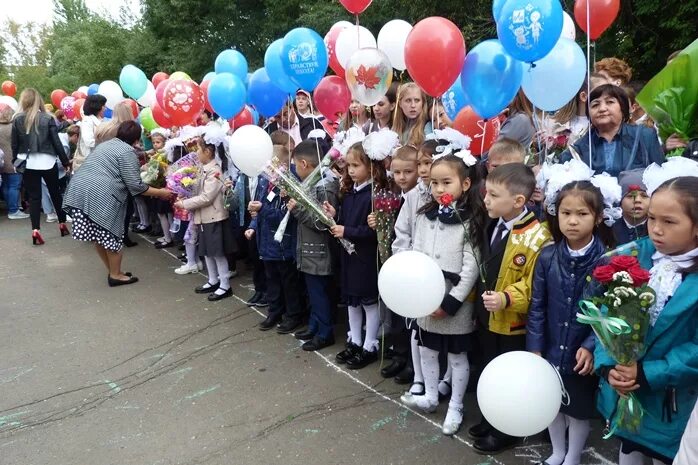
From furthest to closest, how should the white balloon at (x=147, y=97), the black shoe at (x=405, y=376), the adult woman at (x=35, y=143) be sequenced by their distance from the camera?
1. the white balloon at (x=147, y=97)
2. the adult woman at (x=35, y=143)
3. the black shoe at (x=405, y=376)

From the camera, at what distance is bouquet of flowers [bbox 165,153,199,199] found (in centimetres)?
554

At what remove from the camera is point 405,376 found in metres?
3.80

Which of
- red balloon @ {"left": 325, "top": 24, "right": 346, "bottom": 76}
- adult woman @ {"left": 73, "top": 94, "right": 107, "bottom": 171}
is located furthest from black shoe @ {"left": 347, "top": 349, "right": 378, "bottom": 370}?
adult woman @ {"left": 73, "top": 94, "right": 107, "bottom": 171}


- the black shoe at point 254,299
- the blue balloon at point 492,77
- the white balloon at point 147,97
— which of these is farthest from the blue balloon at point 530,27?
the white balloon at point 147,97

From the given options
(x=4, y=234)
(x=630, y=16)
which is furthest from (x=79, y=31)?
(x=630, y=16)

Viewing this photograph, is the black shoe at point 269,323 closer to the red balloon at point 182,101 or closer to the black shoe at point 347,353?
the black shoe at point 347,353

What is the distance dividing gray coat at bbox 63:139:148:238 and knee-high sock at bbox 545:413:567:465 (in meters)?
4.96

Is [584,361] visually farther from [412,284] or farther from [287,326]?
[287,326]

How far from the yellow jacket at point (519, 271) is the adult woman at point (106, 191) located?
14.6 ft

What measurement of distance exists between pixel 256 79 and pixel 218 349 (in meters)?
2.75

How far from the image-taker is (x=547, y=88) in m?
3.44

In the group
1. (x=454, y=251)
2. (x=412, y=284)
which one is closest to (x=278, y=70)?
(x=454, y=251)

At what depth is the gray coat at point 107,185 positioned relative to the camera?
5883 mm

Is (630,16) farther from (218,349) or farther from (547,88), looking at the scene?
(218,349)
